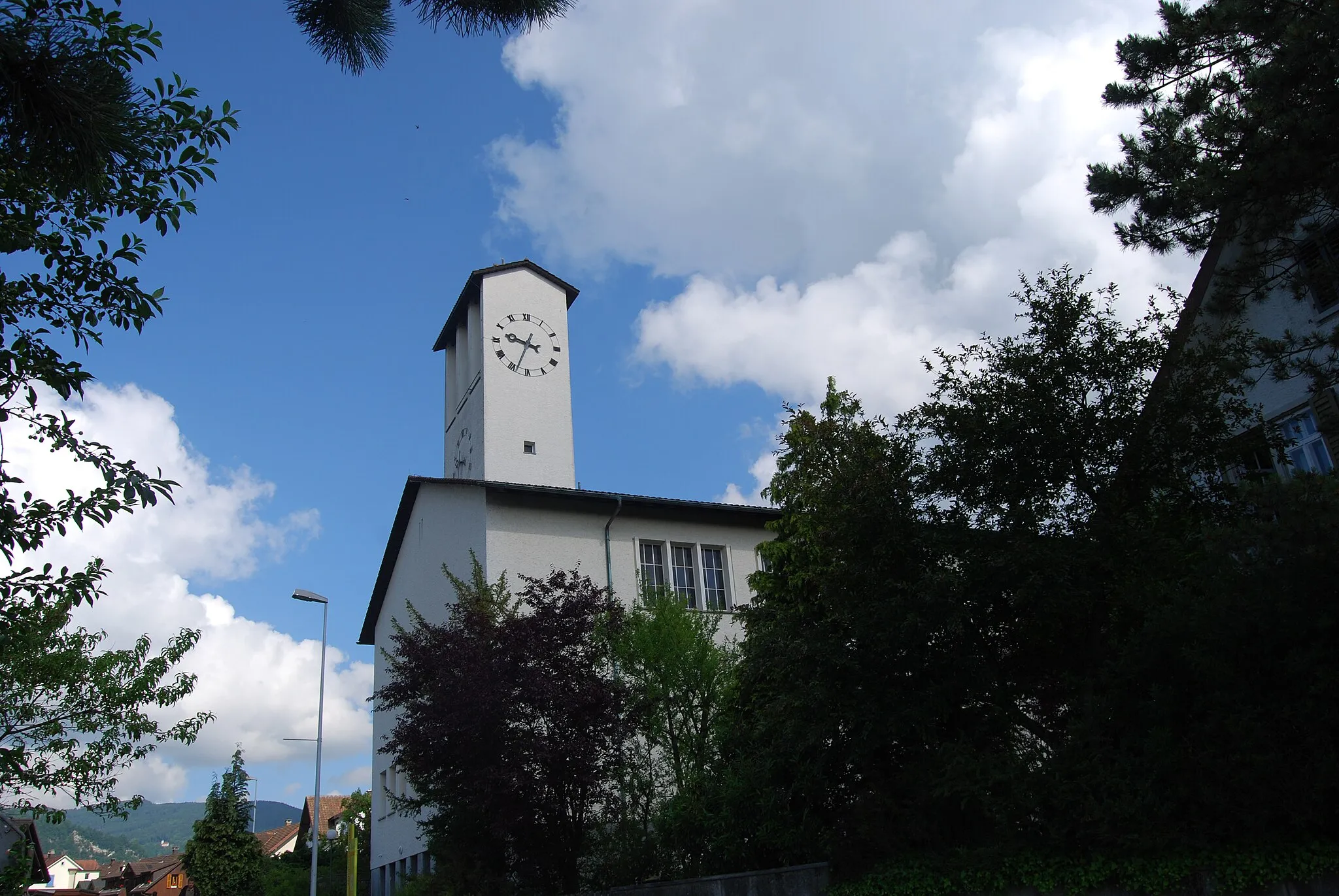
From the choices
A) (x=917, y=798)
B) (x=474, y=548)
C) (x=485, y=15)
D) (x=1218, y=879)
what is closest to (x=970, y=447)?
(x=917, y=798)

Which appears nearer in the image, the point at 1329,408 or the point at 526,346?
the point at 1329,408

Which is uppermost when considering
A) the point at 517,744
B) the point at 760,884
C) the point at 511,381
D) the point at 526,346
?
the point at 526,346

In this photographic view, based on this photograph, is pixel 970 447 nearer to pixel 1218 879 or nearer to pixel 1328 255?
pixel 1328 255

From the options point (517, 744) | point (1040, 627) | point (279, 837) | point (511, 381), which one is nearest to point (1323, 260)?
point (1040, 627)

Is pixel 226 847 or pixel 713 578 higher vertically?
pixel 713 578

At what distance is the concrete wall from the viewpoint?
469 inches

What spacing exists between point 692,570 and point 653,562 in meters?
1.12

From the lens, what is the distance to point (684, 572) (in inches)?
1079

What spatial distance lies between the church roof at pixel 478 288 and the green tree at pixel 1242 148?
29473mm

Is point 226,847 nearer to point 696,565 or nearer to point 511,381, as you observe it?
point 511,381

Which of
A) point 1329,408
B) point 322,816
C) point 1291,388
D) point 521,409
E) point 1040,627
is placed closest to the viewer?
point 1040,627

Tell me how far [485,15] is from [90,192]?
288 centimetres

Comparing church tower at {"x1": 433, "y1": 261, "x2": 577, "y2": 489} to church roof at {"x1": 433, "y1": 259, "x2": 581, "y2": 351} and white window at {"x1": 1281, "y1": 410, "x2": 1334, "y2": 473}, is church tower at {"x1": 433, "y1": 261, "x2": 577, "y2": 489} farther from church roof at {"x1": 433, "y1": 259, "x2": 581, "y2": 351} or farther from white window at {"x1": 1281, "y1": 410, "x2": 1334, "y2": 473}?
white window at {"x1": 1281, "y1": 410, "x2": 1334, "y2": 473}

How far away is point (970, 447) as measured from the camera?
38.0 feet
